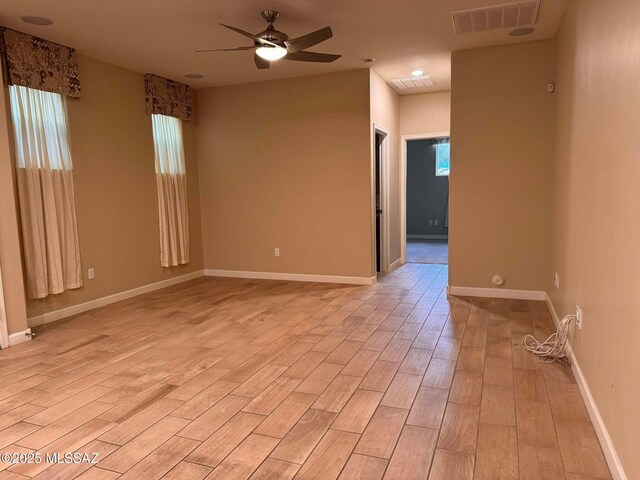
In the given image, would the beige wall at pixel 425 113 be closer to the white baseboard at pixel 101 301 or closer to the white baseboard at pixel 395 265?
the white baseboard at pixel 395 265

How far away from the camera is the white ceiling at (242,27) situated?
348 cm

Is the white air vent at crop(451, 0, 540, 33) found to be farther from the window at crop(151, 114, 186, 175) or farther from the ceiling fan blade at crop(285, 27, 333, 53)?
the window at crop(151, 114, 186, 175)

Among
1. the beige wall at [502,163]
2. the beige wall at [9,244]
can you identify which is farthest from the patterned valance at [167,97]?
the beige wall at [502,163]

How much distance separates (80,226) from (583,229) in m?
4.56

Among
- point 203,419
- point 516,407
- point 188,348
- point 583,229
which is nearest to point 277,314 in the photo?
point 188,348

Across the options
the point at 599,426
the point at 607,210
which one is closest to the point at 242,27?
the point at 607,210

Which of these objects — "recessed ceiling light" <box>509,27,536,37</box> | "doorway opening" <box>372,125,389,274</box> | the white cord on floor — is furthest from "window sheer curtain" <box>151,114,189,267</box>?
the white cord on floor

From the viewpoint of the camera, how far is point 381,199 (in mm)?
6301

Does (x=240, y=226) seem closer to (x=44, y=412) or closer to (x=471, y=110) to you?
(x=471, y=110)

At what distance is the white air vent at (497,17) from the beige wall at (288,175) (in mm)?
1601

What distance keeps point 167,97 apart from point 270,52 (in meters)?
2.69

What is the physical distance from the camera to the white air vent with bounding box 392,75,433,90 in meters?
5.86

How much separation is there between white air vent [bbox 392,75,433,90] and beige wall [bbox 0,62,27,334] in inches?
178

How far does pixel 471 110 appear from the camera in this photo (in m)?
4.73
